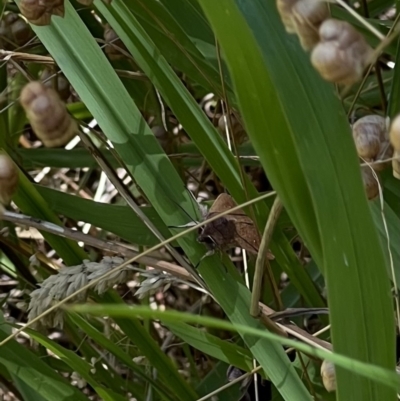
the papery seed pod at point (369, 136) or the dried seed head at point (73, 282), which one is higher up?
the papery seed pod at point (369, 136)

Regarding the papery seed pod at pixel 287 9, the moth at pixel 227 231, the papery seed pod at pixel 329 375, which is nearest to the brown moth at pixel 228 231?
the moth at pixel 227 231

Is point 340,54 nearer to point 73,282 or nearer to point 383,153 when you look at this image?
point 383,153

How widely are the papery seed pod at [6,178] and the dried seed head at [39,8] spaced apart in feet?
0.34

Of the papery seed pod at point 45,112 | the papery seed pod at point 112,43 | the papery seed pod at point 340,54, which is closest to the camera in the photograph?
the papery seed pod at point 340,54

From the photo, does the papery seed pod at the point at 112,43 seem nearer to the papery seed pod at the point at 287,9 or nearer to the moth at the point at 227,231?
the moth at the point at 227,231

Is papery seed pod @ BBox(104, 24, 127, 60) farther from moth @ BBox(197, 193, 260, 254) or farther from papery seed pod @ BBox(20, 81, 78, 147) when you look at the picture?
papery seed pod @ BBox(20, 81, 78, 147)

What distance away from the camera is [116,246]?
68cm

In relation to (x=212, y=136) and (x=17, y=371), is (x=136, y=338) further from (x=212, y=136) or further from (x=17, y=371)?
Answer: (x=212, y=136)

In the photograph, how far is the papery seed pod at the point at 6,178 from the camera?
50cm

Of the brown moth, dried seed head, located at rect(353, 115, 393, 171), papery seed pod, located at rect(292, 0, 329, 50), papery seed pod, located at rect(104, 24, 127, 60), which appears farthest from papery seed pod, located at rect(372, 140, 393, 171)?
papery seed pod, located at rect(104, 24, 127, 60)

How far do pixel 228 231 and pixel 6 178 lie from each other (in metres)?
0.23

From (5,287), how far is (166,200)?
2.43ft

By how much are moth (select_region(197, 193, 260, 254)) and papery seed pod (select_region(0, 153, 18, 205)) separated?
0.19 metres

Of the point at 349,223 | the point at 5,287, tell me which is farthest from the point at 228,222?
the point at 5,287
